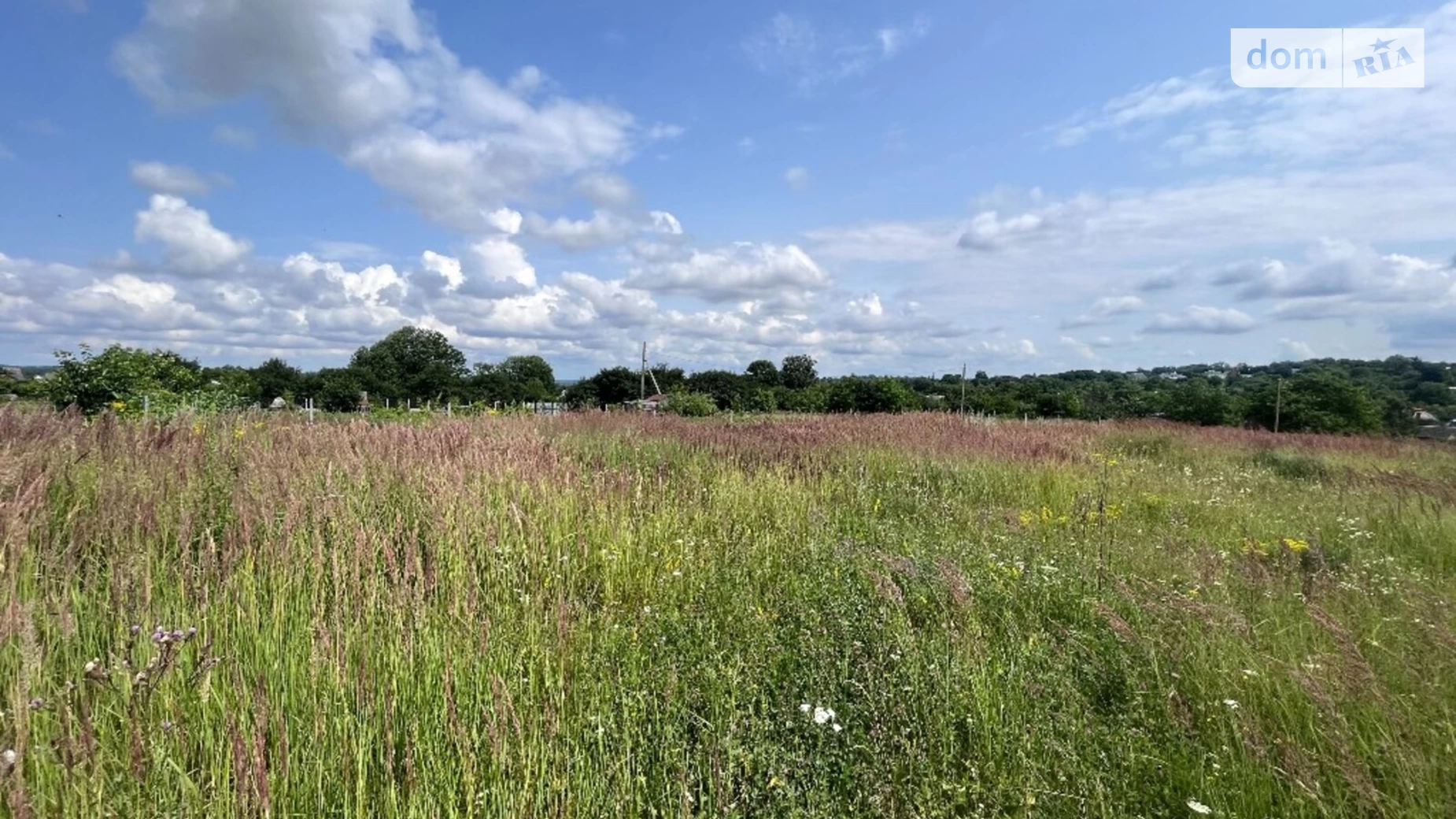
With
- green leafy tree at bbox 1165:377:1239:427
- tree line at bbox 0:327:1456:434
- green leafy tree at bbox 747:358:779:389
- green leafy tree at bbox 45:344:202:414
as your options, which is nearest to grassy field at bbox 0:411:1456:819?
tree line at bbox 0:327:1456:434

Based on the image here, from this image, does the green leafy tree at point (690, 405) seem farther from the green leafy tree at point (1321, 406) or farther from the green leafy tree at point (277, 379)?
the green leafy tree at point (277, 379)

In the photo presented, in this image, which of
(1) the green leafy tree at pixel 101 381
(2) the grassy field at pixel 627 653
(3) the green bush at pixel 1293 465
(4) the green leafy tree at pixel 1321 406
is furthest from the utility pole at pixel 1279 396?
(1) the green leafy tree at pixel 101 381

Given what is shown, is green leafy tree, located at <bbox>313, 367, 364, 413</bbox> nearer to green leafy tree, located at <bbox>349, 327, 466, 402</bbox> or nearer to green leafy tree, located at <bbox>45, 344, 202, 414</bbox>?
green leafy tree, located at <bbox>349, 327, 466, 402</bbox>

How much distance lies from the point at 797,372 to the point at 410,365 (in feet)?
154

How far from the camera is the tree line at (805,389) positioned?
11820 millimetres

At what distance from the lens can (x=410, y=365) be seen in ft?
241

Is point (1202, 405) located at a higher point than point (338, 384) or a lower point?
lower

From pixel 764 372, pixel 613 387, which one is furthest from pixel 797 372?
pixel 613 387

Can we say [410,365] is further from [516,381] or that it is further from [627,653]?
[627,653]

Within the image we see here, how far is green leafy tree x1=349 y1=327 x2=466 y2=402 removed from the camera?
67.0m

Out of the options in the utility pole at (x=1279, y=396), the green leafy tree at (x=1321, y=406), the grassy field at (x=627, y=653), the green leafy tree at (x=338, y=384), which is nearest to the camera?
the grassy field at (x=627, y=653)

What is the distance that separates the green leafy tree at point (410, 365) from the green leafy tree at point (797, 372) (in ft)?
116

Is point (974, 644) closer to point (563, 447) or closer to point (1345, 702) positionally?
point (1345, 702)

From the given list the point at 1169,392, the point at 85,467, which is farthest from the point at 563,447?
the point at 1169,392
